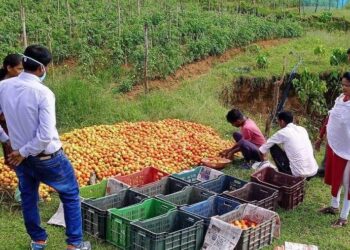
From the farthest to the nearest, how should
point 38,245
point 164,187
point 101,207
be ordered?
point 164,187 → point 101,207 → point 38,245

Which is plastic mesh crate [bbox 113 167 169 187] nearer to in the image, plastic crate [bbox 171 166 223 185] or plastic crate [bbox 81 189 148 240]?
plastic crate [bbox 171 166 223 185]

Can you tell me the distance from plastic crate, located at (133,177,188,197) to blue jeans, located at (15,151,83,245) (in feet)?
4.91

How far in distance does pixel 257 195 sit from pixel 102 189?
5.98ft

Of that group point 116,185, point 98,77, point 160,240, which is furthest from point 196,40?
point 160,240

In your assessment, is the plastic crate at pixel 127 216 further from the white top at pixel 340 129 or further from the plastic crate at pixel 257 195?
the white top at pixel 340 129

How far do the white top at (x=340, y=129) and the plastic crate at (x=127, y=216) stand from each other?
6.22 ft

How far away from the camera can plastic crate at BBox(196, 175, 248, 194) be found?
675 centimetres

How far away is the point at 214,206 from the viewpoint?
6.23m

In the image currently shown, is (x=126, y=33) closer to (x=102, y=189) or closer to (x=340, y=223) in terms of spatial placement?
(x=102, y=189)

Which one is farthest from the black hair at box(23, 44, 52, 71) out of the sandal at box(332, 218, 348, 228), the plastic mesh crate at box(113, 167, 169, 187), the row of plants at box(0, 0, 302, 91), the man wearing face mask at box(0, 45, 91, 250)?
the row of plants at box(0, 0, 302, 91)

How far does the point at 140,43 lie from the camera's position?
40.5 ft

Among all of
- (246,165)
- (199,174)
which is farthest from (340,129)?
(246,165)

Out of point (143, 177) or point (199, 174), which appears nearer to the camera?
point (143, 177)

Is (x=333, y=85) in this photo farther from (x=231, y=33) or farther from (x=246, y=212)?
(x=246, y=212)
